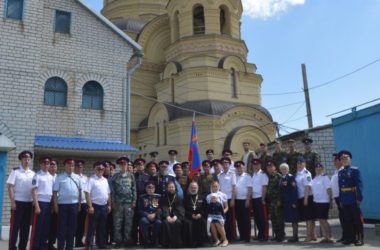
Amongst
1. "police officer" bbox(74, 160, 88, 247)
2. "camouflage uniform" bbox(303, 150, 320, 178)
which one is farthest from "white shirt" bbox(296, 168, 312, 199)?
"police officer" bbox(74, 160, 88, 247)

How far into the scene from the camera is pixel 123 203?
770cm

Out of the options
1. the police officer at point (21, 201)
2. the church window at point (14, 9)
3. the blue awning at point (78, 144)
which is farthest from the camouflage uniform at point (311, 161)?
the church window at point (14, 9)

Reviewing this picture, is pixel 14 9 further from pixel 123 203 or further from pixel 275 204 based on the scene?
pixel 275 204

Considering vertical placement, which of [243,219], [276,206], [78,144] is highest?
[78,144]

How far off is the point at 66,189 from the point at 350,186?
207 inches

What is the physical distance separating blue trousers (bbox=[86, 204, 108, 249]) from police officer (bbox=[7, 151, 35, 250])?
1.07m

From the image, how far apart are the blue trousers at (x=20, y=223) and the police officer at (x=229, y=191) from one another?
3896 millimetres

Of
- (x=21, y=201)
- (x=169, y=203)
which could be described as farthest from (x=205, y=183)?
(x=21, y=201)

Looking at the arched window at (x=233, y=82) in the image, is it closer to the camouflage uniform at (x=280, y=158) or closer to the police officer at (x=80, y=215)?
the camouflage uniform at (x=280, y=158)

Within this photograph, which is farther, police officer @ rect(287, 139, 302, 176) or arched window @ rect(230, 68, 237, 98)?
arched window @ rect(230, 68, 237, 98)

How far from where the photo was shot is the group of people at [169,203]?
688 cm

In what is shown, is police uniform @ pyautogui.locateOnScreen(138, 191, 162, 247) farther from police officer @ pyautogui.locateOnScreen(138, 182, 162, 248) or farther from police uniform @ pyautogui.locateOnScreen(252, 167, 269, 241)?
police uniform @ pyautogui.locateOnScreen(252, 167, 269, 241)

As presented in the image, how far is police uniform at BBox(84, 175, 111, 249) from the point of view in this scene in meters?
7.23

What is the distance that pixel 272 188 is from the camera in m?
8.26
